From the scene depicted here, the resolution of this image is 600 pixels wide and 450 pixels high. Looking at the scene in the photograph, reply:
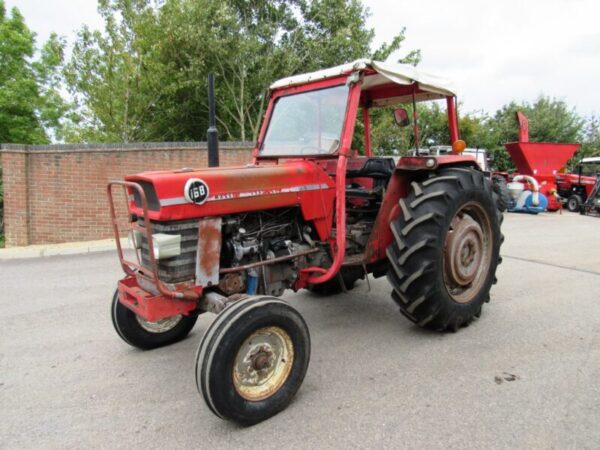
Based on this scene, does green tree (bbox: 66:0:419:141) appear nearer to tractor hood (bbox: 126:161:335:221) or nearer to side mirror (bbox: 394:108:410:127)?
side mirror (bbox: 394:108:410:127)

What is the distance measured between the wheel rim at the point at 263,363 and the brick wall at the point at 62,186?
805cm

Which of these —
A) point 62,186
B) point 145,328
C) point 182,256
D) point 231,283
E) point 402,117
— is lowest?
point 145,328

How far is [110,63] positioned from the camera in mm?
12422

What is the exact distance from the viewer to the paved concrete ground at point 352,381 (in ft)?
8.29

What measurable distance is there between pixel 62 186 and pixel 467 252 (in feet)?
28.4

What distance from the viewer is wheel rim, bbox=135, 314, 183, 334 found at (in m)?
3.60

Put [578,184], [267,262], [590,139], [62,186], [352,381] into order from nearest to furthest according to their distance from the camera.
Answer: [352,381] → [267,262] → [62,186] → [578,184] → [590,139]

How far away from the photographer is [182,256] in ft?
9.55

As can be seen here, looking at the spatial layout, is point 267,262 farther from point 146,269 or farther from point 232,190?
point 146,269

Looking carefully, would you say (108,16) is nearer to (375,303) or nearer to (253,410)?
(375,303)

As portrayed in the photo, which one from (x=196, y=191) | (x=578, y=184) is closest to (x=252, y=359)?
(x=196, y=191)

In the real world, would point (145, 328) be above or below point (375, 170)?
below

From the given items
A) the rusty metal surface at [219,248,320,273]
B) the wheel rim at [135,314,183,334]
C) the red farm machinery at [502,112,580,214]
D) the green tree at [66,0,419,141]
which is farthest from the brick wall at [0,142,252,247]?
the red farm machinery at [502,112,580,214]

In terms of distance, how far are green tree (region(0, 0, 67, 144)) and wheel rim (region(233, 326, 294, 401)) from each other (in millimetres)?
17552
